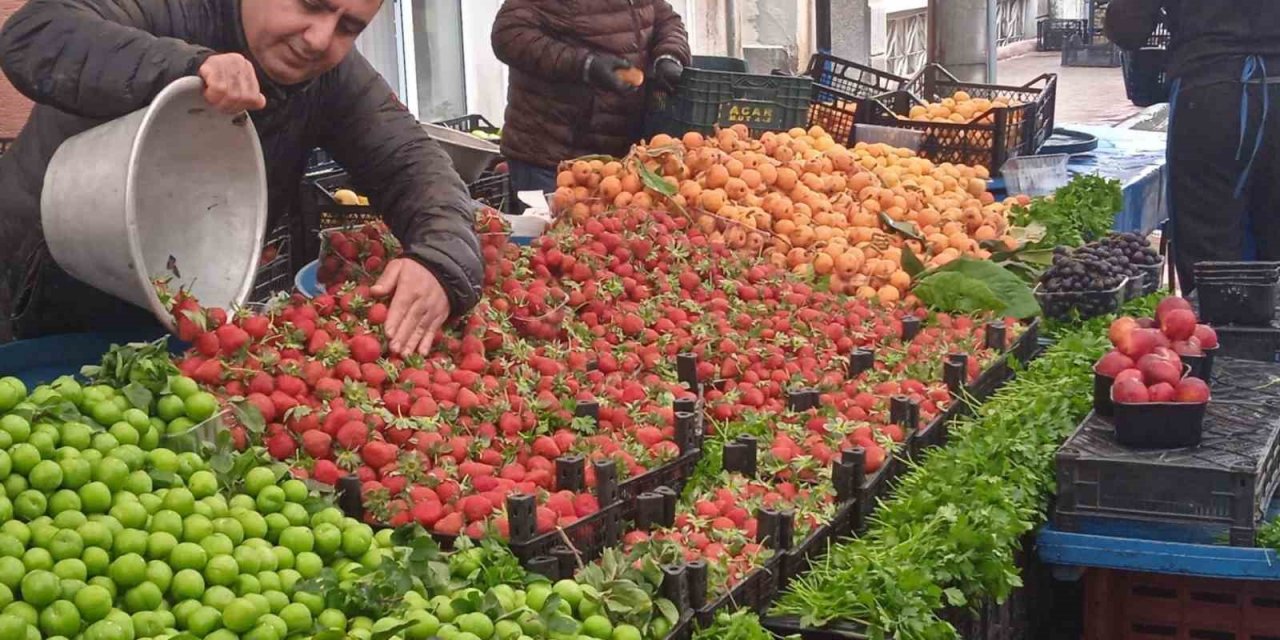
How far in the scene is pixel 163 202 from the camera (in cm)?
306

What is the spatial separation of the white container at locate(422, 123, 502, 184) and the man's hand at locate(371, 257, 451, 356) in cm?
166

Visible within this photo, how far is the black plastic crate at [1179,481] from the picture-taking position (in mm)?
3094

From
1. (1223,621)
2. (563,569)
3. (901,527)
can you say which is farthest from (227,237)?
(1223,621)

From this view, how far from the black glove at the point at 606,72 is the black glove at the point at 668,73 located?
0.47 ft

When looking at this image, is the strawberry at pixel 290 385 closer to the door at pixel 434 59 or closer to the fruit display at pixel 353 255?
the fruit display at pixel 353 255

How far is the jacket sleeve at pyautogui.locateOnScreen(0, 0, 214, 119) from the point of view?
2.73 metres

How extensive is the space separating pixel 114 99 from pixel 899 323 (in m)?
2.22

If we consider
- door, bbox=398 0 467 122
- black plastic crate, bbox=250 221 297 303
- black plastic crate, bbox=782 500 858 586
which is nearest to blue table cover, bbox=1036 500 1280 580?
black plastic crate, bbox=782 500 858 586

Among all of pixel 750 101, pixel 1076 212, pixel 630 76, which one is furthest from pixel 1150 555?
pixel 630 76

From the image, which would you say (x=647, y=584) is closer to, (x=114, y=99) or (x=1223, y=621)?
(x=114, y=99)

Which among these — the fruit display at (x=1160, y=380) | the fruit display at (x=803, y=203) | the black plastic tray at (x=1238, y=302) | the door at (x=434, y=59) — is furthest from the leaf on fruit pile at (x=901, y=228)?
the door at (x=434, y=59)

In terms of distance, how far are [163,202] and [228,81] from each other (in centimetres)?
46

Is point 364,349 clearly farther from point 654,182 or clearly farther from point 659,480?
point 654,182

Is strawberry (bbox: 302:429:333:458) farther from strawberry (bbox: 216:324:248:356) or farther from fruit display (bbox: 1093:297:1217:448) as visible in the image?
fruit display (bbox: 1093:297:1217:448)
